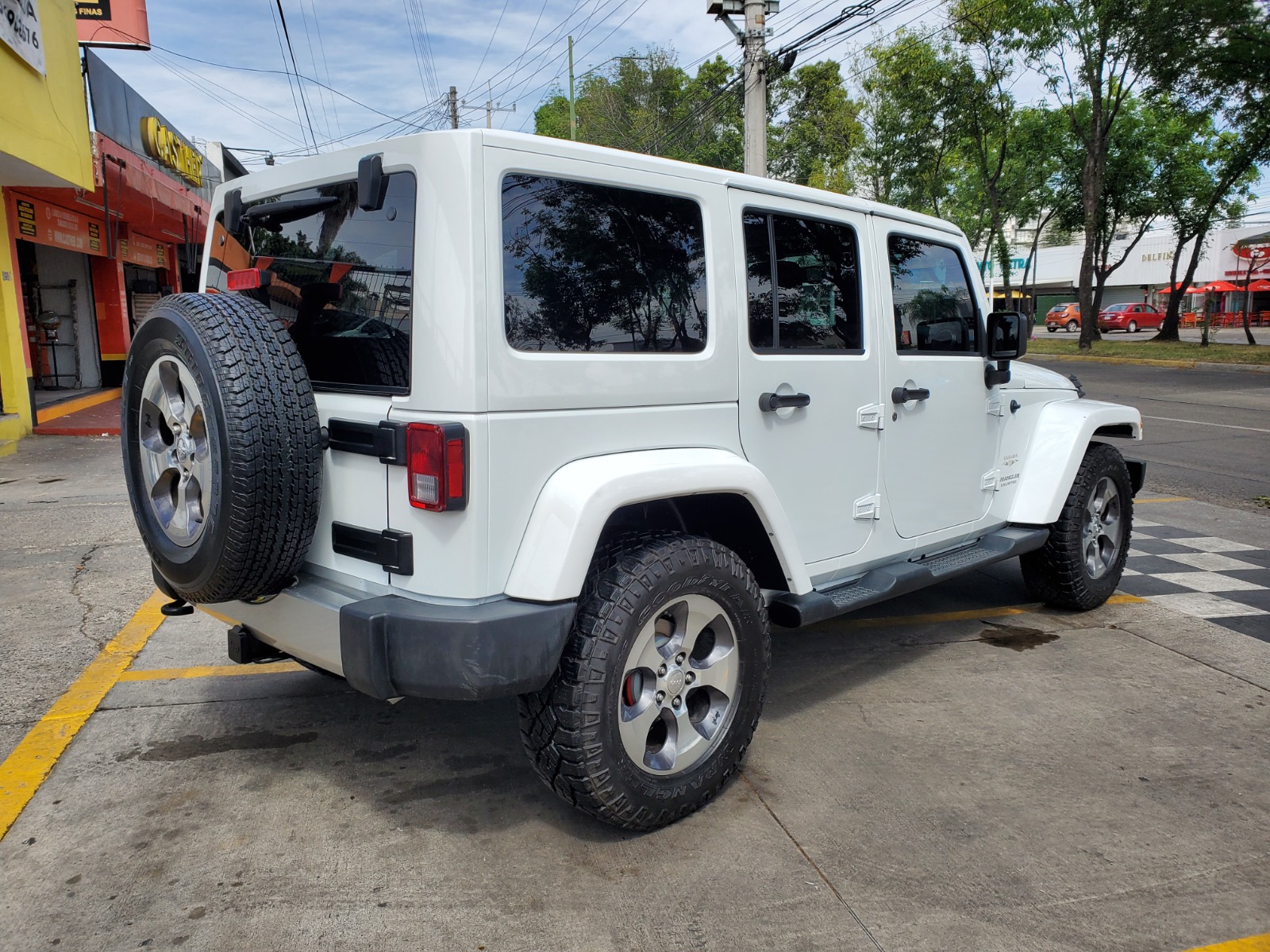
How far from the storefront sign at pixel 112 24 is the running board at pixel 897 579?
15.7m

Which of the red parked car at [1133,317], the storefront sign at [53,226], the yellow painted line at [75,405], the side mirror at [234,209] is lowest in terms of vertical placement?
the yellow painted line at [75,405]

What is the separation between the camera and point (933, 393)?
411 centimetres

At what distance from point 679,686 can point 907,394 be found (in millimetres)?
1693

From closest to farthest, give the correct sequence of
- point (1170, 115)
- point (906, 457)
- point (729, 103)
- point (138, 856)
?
point (138, 856), point (906, 457), point (1170, 115), point (729, 103)

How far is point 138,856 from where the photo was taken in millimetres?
2791

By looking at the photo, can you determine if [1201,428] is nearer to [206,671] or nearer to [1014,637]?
[1014,637]

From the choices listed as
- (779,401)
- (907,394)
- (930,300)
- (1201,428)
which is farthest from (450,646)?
(1201,428)

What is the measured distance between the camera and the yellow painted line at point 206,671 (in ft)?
13.8

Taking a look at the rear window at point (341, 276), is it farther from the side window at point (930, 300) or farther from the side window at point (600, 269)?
the side window at point (930, 300)

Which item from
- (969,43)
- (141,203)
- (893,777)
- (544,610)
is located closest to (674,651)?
(544,610)

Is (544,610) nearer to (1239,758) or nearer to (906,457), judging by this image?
(906,457)

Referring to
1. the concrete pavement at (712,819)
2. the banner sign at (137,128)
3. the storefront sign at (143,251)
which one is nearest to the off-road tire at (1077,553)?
the concrete pavement at (712,819)

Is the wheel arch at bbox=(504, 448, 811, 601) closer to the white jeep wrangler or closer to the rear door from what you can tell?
the white jeep wrangler

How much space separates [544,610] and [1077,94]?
97.8ft
